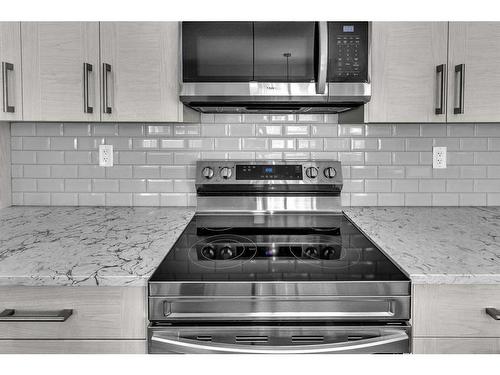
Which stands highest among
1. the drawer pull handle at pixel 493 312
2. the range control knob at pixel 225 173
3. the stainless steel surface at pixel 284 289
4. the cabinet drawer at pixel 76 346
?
the range control knob at pixel 225 173

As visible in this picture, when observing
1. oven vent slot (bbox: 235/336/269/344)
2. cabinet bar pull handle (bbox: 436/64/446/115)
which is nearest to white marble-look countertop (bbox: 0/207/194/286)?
oven vent slot (bbox: 235/336/269/344)

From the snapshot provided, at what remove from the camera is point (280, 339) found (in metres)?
1.35

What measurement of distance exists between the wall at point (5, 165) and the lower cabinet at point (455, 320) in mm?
2038

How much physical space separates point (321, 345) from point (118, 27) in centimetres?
158

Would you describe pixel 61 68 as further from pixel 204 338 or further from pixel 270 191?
pixel 204 338

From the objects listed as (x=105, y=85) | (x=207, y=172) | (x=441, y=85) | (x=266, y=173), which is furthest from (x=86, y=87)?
(x=441, y=85)

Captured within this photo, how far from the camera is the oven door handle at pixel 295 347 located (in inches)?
52.3

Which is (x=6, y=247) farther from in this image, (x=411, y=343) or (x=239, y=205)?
(x=411, y=343)

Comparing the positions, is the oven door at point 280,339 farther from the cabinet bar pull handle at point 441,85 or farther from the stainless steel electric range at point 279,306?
the cabinet bar pull handle at point 441,85

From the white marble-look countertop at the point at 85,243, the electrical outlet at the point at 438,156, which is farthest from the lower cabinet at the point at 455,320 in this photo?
the electrical outlet at the point at 438,156

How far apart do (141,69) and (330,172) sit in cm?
105

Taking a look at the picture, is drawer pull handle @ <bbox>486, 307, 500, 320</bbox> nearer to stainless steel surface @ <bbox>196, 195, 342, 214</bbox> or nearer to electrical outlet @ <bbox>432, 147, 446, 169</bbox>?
stainless steel surface @ <bbox>196, 195, 342, 214</bbox>

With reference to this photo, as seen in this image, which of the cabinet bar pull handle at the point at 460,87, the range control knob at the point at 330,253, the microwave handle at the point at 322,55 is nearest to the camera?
the range control knob at the point at 330,253

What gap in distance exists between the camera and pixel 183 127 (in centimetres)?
234
